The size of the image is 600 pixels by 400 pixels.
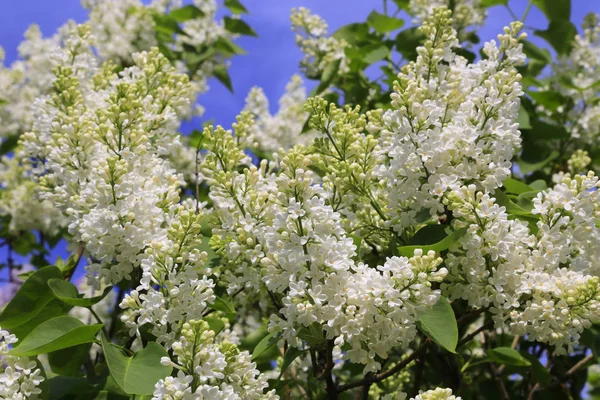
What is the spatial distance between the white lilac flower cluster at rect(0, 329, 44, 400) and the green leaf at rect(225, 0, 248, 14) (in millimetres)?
4063

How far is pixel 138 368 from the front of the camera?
2.07m

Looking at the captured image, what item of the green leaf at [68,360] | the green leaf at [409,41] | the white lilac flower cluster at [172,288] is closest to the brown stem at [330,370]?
the white lilac flower cluster at [172,288]

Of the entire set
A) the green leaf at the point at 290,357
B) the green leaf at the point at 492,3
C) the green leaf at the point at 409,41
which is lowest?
the green leaf at the point at 290,357

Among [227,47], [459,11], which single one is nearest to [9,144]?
[227,47]

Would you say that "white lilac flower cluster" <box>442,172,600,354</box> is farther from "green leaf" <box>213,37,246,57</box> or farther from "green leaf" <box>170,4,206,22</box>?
"green leaf" <box>170,4,206,22</box>

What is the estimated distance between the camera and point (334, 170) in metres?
2.34

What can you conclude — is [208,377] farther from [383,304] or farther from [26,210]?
[26,210]

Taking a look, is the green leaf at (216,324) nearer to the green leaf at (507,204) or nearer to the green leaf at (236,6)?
the green leaf at (507,204)

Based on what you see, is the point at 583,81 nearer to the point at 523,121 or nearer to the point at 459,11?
the point at 459,11

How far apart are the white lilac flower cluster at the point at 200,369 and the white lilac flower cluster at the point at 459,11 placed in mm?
2858

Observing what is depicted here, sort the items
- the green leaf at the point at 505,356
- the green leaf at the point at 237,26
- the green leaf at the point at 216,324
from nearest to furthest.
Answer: the green leaf at the point at 216,324 < the green leaf at the point at 505,356 < the green leaf at the point at 237,26

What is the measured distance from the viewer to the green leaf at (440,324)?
2016 millimetres

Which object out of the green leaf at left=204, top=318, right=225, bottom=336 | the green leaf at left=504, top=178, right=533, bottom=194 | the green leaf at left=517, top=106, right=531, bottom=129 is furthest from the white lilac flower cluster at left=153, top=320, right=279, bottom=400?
the green leaf at left=517, top=106, right=531, bottom=129

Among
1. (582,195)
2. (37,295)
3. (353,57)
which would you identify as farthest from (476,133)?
(353,57)
